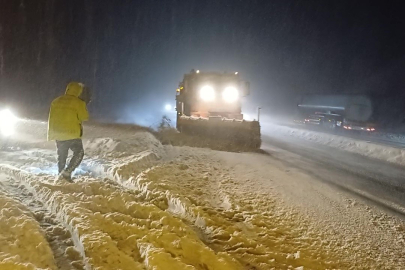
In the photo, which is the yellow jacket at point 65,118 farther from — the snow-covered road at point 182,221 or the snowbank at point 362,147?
the snowbank at point 362,147

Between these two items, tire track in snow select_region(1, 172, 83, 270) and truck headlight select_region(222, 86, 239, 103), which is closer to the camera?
tire track in snow select_region(1, 172, 83, 270)

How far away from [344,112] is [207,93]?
48.6 feet

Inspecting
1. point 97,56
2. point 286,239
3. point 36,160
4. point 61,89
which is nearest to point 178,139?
point 36,160

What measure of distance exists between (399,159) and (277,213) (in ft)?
33.0

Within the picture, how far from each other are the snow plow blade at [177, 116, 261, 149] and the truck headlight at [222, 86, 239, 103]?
9.87ft

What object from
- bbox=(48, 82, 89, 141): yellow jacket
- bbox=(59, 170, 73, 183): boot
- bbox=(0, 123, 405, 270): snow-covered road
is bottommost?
bbox=(0, 123, 405, 270): snow-covered road

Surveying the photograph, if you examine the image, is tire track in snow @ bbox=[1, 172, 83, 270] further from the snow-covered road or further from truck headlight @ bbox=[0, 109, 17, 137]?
truck headlight @ bbox=[0, 109, 17, 137]

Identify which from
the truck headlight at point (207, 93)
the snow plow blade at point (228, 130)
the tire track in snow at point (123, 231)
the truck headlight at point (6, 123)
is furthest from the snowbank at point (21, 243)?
the truck headlight at point (207, 93)

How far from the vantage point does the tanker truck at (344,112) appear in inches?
1001

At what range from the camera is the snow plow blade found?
1253 centimetres

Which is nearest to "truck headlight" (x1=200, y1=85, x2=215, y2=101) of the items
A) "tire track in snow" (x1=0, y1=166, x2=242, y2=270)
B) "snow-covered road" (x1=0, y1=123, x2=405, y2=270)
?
"snow-covered road" (x1=0, y1=123, x2=405, y2=270)

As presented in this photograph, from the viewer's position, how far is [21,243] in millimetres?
3688

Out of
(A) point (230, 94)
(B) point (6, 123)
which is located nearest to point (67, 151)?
(B) point (6, 123)

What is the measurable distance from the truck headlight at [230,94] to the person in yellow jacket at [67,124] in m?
9.98
